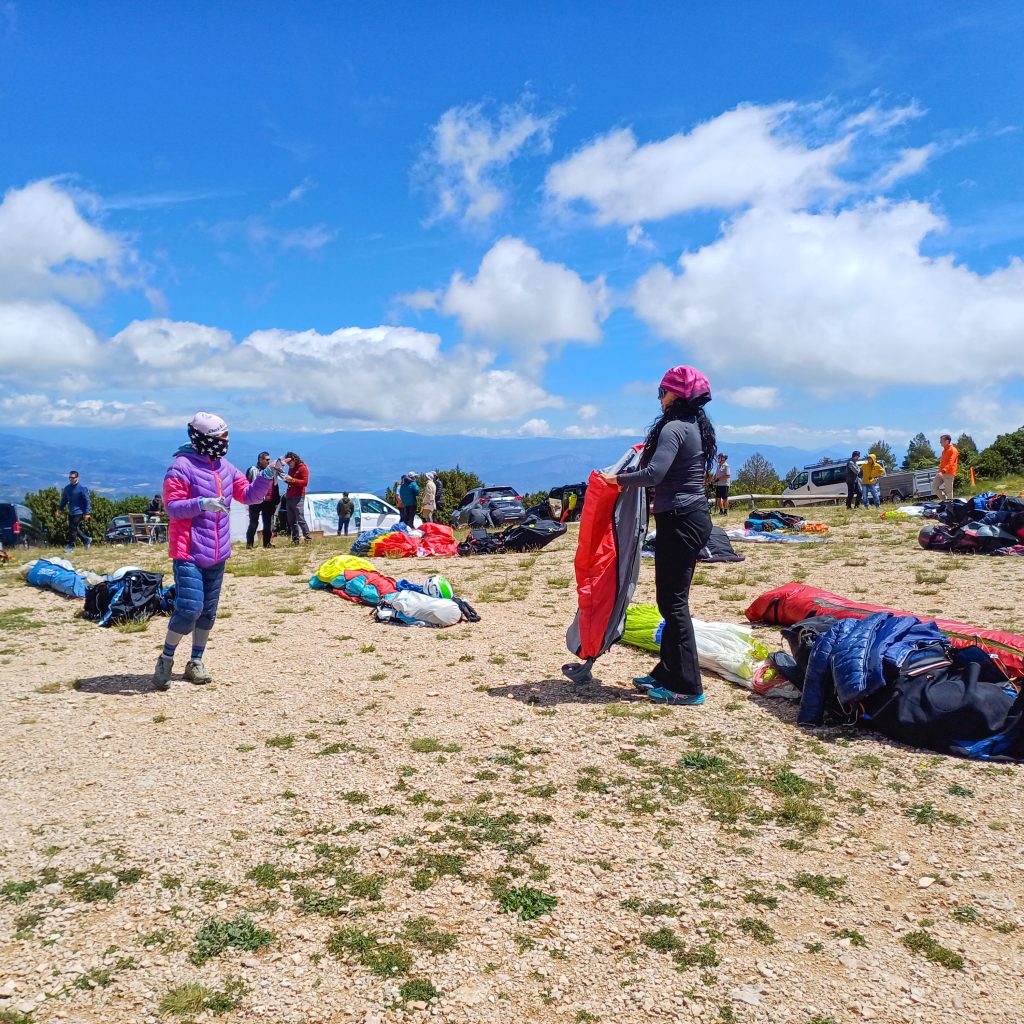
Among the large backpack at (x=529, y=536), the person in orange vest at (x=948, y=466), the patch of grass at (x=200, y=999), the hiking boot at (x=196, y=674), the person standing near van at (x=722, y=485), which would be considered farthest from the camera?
the person standing near van at (x=722, y=485)

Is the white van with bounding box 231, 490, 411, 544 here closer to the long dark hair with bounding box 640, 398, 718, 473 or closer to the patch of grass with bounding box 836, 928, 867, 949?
the long dark hair with bounding box 640, 398, 718, 473

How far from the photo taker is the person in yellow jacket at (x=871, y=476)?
84.6ft

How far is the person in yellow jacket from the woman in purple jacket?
2400 centimetres

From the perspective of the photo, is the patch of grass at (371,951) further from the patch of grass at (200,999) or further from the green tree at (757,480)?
the green tree at (757,480)

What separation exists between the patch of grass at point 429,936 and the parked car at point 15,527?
20.6m

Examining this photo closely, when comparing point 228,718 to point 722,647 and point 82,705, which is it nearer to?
point 82,705

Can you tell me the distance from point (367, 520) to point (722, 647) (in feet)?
64.8

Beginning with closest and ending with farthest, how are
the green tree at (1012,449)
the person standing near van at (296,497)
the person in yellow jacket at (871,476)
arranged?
the person standing near van at (296,497) < the person in yellow jacket at (871,476) < the green tree at (1012,449)

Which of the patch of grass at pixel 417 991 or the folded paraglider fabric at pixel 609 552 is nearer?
the patch of grass at pixel 417 991

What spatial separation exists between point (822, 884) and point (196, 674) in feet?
16.7

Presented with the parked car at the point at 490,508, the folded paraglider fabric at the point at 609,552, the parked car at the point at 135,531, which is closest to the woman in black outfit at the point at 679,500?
the folded paraglider fabric at the point at 609,552

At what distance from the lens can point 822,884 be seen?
3418 mm

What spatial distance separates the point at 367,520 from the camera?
2522 cm

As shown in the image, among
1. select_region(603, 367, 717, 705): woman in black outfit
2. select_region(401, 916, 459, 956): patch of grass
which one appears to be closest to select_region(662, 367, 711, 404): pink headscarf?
select_region(603, 367, 717, 705): woman in black outfit
